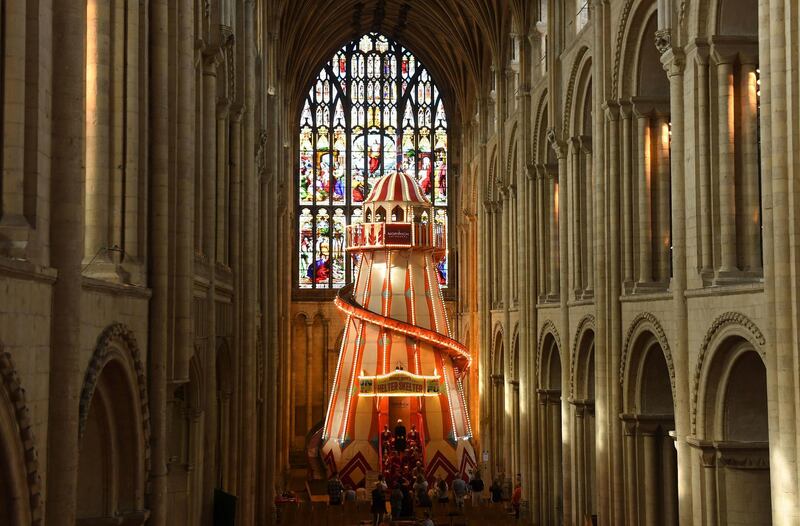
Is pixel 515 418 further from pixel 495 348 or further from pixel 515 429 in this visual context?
pixel 495 348

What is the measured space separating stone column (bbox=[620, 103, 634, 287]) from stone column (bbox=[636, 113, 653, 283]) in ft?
0.66

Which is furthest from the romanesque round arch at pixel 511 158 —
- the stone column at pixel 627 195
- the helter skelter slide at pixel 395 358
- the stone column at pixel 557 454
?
the stone column at pixel 627 195

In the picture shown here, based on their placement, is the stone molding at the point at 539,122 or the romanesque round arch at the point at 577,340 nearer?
the romanesque round arch at the point at 577,340

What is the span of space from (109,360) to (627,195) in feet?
45.9

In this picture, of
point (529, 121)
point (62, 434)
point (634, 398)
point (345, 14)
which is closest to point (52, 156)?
point (62, 434)

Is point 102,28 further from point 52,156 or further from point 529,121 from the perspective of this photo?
point 529,121

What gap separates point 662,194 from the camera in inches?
880

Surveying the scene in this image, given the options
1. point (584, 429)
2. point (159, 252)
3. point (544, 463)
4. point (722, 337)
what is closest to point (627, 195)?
point (722, 337)

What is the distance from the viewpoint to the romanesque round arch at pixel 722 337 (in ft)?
52.1

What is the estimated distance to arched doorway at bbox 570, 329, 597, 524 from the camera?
2595cm

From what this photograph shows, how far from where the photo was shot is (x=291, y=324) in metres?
47.8

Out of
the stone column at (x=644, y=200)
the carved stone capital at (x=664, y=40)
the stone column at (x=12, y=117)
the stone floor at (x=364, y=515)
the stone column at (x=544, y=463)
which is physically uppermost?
the carved stone capital at (x=664, y=40)

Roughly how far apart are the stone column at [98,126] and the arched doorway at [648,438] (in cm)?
1251

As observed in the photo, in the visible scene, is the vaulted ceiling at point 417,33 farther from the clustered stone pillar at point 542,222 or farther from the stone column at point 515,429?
the stone column at point 515,429
